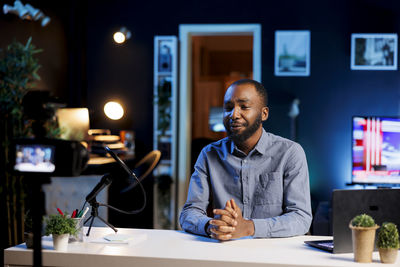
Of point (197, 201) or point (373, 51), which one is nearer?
point (197, 201)

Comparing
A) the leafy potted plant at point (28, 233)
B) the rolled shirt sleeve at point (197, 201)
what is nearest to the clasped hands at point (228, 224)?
the rolled shirt sleeve at point (197, 201)

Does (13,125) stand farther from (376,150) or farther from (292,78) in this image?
(376,150)

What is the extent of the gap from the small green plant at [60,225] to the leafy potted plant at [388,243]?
3.60 ft

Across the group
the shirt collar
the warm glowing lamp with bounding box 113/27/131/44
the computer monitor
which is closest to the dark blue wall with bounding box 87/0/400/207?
the computer monitor

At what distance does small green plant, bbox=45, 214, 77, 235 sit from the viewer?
1795 millimetres

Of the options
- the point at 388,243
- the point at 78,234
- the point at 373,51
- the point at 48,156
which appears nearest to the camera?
the point at 48,156

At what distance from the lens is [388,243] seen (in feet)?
A: 5.21

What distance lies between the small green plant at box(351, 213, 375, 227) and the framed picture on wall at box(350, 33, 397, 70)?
14.0 ft

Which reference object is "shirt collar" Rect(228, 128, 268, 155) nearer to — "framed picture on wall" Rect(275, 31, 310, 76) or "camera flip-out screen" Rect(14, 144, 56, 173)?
"camera flip-out screen" Rect(14, 144, 56, 173)

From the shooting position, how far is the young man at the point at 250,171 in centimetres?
220

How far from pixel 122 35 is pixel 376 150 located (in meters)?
3.10

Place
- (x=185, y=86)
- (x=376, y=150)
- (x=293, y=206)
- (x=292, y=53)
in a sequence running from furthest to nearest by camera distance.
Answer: (x=185, y=86), (x=292, y=53), (x=376, y=150), (x=293, y=206)

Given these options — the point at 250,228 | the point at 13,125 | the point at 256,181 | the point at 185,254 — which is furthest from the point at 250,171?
the point at 13,125

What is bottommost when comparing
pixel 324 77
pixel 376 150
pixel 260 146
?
pixel 376 150
